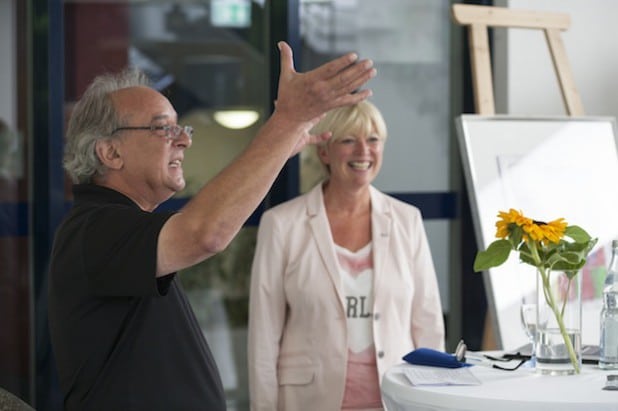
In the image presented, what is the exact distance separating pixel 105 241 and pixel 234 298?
8.44 ft

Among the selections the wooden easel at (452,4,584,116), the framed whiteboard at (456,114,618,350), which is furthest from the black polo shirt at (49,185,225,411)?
the wooden easel at (452,4,584,116)

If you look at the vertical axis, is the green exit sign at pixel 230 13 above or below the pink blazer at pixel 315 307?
above

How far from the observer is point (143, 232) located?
212 cm

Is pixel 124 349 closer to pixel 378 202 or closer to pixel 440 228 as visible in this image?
pixel 378 202

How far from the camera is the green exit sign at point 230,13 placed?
15.4ft

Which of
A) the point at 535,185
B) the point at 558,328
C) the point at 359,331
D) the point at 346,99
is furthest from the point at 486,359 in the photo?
the point at 346,99

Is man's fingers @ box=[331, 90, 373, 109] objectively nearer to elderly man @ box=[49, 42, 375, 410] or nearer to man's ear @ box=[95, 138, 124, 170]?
elderly man @ box=[49, 42, 375, 410]

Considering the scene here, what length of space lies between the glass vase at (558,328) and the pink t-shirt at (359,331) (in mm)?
806

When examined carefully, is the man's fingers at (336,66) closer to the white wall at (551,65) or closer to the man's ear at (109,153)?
the man's ear at (109,153)

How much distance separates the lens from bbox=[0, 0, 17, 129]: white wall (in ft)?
13.9

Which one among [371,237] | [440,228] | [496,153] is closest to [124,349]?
[371,237]

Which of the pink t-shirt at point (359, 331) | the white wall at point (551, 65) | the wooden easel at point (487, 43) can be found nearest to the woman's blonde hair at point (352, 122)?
the pink t-shirt at point (359, 331)

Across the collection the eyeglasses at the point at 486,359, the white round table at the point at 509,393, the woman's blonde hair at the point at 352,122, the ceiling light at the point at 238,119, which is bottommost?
the white round table at the point at 509,393

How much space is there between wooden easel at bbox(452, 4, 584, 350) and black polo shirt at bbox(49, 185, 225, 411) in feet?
6.75
